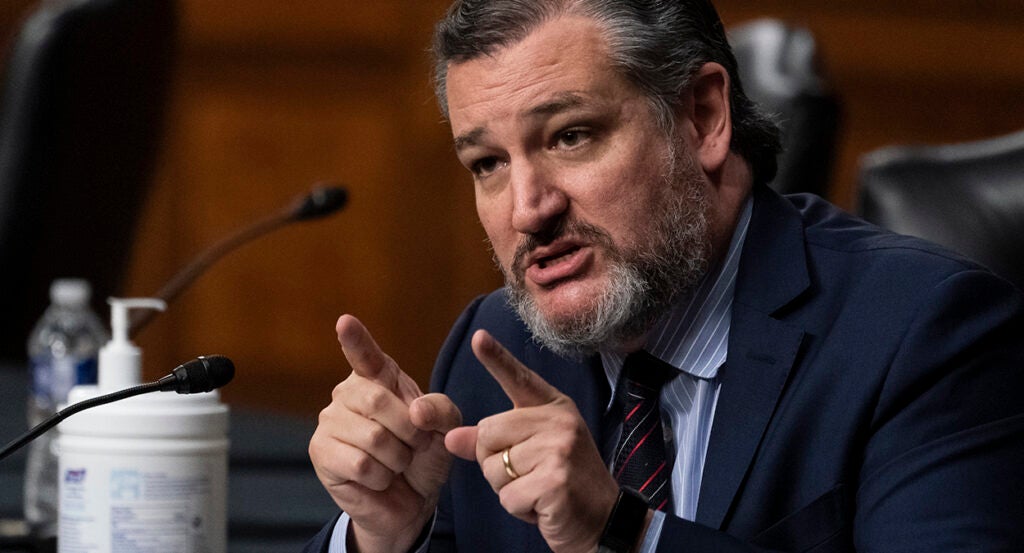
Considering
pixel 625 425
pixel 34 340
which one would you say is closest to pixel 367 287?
pixel 34 340

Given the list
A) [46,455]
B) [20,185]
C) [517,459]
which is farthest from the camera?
[20,185]

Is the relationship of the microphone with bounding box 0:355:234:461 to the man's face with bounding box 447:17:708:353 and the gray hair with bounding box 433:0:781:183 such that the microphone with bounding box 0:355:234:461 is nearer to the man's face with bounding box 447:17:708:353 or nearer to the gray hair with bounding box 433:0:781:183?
the man's face with bounding box 447:17:708:353

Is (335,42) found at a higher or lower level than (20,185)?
higher

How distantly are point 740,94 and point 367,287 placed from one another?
12.3ft

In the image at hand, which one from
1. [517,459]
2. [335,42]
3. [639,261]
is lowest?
[517,459]

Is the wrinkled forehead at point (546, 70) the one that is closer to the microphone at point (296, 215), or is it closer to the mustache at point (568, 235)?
the mustache at point (568, 235)

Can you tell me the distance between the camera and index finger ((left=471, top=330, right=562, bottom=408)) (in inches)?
51.0

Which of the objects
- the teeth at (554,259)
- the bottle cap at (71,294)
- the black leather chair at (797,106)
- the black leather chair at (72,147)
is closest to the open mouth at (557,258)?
the teeth at (554,259)

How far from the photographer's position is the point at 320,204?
2.37 m

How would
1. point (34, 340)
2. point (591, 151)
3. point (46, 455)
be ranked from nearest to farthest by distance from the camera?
1. point (591, 151)
2. point (46, 455)
3. point (34, 340)

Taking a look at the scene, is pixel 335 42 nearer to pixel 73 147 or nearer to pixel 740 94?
pixel 73 147

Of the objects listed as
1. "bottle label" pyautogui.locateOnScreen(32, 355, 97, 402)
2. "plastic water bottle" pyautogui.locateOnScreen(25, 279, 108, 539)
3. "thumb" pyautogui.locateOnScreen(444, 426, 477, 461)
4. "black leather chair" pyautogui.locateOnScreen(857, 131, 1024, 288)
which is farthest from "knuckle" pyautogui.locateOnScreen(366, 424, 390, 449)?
"black leather chair" pyautogui.locateOnScreen(857, 131, 1024, 288)

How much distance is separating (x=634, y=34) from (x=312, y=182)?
3.81 meters

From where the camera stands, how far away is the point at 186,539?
1372mm
